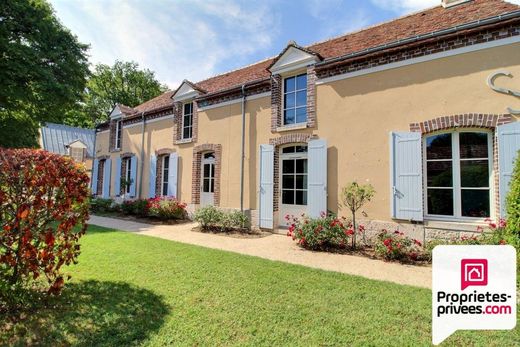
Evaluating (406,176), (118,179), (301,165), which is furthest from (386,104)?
(118,179)

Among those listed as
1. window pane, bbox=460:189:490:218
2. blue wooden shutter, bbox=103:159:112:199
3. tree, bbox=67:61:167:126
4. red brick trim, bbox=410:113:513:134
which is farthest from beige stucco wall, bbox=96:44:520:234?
tree, bbox=67:61:167:126

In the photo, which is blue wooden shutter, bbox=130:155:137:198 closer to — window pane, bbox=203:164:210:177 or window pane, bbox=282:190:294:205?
window pane, bbox=203:164:210:177

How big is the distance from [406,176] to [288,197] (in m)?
3.26

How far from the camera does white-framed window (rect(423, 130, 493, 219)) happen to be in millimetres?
5371

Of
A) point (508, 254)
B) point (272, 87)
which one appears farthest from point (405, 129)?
point (272, 87)

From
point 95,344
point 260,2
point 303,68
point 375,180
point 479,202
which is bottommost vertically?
point 95,344

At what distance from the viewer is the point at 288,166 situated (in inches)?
319

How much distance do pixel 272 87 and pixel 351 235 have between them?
487cm

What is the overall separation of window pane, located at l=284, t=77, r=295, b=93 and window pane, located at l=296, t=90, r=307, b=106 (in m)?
0.32

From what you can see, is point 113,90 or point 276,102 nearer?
point 276,102

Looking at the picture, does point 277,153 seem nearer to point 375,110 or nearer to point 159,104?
point 375,110

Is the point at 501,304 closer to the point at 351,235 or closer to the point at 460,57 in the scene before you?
the point at 351,235

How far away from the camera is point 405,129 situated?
6078 mm

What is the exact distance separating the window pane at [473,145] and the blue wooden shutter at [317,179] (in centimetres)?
290
